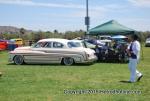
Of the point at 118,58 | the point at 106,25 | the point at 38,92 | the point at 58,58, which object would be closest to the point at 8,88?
the point at 38,92

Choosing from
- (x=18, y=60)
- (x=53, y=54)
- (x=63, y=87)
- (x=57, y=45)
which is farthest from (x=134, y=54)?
(x=18, y=60)

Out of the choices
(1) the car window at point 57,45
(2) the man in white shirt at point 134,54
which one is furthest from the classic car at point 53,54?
(2) the man in white shirt at point 134,54

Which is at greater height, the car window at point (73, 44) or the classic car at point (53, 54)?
the car window at point (73, 44)

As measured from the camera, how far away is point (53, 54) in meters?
21.5

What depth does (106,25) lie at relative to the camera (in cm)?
2742

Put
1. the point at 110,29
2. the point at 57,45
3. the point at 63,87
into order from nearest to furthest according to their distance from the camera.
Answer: the point at 63,87
the point at 57,45
the point at 110,29

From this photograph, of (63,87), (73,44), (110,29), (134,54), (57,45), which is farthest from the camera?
(110,29)

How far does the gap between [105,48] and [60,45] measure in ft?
14.3

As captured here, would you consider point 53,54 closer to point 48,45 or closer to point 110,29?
point 48,45

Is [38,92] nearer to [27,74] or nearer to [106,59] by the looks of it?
[27,74]

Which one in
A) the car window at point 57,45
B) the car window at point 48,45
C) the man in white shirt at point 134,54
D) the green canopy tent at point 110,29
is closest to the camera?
the man in white shirt at point 134,54

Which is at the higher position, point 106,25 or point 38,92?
point 106,25

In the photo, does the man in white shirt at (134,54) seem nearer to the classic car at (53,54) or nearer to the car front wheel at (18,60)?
the classic car at (53,54)

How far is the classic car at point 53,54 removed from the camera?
21.4m
